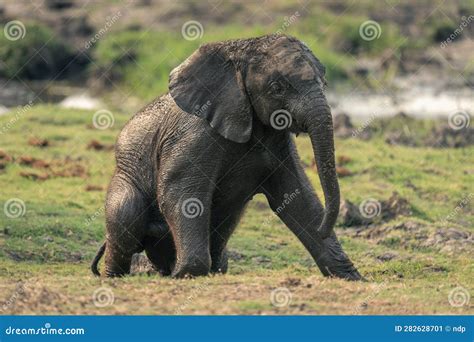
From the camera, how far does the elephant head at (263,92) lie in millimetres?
12781

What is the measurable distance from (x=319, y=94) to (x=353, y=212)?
6.36 metres

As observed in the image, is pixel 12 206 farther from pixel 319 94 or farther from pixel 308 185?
pixel 319 94

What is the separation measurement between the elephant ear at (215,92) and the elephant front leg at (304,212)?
90 cm

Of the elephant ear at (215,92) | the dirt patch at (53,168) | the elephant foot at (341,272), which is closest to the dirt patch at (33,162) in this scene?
the dirt patch at (53,168)

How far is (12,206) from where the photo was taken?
18.8 m

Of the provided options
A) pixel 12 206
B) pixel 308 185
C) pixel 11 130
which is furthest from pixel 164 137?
pixel 11 130

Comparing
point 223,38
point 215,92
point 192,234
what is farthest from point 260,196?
point 223,38

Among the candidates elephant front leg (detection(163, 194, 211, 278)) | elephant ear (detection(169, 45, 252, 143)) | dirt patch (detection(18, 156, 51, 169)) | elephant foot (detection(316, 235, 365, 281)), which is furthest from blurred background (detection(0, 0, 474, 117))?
elephant front leg (detection(163, 194, 211, 278))

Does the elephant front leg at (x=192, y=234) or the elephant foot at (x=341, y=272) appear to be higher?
the elephant front leg at (x=192, y=234)

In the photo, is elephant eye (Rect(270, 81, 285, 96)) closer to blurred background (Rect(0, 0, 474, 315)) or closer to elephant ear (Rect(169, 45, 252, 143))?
elephant ear (Rect(169, 45, 252, 143))

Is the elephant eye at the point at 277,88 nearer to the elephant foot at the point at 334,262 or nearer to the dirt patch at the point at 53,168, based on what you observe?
the elephant foot at the point at 334,262

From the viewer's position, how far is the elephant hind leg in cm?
1450

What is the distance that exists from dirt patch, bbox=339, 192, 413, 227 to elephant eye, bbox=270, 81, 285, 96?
5.86m

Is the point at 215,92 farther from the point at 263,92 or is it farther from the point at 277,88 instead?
the point at 277,88
